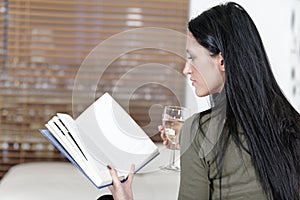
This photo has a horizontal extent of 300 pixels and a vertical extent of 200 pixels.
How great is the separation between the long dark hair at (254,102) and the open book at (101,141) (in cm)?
25

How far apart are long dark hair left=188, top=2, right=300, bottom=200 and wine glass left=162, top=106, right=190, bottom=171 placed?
247mm

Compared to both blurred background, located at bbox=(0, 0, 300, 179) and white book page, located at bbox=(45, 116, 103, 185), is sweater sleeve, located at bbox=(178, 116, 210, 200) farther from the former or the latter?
blurred background, located at bbox=(0, 0, 300, 179)

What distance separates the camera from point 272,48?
3.67 metres

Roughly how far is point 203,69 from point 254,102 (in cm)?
15

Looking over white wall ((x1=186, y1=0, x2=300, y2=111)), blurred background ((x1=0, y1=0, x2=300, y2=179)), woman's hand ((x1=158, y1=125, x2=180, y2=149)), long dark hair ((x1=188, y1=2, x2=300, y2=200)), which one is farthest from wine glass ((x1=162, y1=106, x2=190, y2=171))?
white wall ((x1=186, y1=0, x2=300, y2=111))

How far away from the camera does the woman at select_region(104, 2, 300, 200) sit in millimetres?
1459

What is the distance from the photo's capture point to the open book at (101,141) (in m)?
1.52

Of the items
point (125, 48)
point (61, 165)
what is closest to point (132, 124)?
point (61, 165)

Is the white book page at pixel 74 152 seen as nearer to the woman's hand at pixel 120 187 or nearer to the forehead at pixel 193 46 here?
the woman's hand at pixel 120 187

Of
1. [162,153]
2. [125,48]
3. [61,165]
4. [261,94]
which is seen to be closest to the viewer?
[261,94]

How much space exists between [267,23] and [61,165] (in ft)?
5.29

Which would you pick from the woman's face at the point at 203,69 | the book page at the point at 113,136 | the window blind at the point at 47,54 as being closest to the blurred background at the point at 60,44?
the window blind at the point at 47,54

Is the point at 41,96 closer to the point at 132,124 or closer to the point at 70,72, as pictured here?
the point at 70,72

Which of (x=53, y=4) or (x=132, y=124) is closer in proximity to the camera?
(x=132, y=124)
